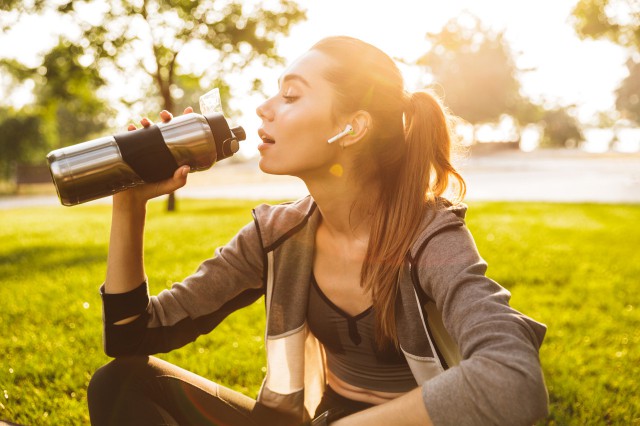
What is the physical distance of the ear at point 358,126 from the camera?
1.96m

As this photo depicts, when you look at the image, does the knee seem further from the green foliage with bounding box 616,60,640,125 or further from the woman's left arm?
the green foliage with bounding box 616,60,640,125

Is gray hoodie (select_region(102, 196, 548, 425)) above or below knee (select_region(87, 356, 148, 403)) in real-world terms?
above

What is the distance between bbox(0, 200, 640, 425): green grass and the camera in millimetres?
2938

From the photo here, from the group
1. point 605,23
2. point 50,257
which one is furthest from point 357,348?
point 605,23

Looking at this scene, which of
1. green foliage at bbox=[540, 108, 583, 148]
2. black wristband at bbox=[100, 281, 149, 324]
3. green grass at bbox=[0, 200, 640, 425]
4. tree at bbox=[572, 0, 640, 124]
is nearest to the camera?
black wristband at bbox=[100, 281, 149, 324]

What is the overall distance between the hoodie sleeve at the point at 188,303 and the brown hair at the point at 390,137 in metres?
0.46

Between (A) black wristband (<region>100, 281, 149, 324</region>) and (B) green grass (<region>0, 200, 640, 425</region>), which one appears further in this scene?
(B) green grass (<region>0, 200, 640, 425</region>)

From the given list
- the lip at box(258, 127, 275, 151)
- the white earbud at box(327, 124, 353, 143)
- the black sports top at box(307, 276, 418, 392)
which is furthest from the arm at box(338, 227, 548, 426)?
the lip at box(258, 127, 275, 151)

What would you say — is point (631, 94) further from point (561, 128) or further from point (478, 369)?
point (478, 369)

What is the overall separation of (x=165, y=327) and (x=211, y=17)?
11.8 m

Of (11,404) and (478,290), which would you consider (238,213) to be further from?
(478,290)

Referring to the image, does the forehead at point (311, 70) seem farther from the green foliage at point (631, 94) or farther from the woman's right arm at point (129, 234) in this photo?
the green foliage at point (631, 94)

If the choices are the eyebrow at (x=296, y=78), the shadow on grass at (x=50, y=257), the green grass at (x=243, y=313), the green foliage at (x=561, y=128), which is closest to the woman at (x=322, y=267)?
the eyebrow at (x=296, y=78)

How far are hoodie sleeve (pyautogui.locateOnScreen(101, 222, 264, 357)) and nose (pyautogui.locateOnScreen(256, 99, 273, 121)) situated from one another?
40cm
